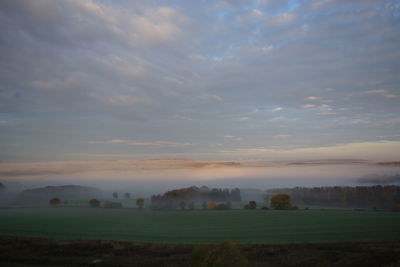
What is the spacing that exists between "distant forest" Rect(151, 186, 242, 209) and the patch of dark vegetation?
259ft

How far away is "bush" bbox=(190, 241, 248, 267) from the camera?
13531mm

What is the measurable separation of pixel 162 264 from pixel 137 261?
276cm

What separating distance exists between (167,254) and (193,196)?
99103 millimetres

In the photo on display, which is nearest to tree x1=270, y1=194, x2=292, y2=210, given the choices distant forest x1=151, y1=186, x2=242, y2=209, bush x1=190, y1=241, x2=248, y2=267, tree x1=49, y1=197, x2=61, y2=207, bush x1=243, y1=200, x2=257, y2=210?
bush x1=243, y1=200, x2=257, y2=210

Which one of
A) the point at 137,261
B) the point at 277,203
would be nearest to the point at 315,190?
the point at 277,203

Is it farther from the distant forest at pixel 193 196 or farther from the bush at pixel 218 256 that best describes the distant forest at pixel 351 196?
the bush at pixel 218 256

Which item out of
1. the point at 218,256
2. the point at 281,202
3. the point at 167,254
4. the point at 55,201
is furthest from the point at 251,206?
the point at 55,201

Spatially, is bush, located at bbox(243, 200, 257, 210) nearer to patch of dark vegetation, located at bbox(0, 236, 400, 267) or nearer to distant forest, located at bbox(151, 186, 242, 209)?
distant forest, located at bbox(151, 186, 242, 209)

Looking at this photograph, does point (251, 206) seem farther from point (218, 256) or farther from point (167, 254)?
point (218, 256)

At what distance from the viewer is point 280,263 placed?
2195 centimetres

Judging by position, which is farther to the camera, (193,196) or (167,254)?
(193,196)

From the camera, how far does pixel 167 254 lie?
26406mm

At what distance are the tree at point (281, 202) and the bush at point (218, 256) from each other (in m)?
77.1

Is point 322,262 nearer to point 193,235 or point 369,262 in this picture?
point 369,262
